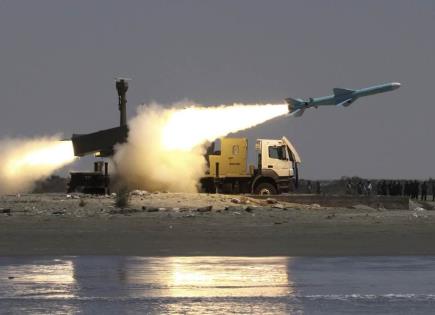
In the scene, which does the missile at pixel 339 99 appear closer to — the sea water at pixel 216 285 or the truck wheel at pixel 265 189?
the truck wheel at pixel 265 189

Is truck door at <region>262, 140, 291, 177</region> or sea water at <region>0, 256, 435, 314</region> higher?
truck door at <region>262, 140, 291, 177</region>

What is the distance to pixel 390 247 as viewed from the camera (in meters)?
24.8

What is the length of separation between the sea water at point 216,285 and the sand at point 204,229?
8.45ft

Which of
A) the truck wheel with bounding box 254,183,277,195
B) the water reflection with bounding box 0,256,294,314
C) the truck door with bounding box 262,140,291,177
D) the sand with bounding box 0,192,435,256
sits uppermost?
the truck door with bounding box 262,140,291,177

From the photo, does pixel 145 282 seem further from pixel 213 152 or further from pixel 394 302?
pixel 213 152

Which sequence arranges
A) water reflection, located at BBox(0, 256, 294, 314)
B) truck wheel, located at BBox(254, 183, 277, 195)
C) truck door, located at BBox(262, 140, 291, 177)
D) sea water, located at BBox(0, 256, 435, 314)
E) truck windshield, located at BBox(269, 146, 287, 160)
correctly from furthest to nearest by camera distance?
truck windshield, located at BBox(269, 146, 287, 160), truck door, located at BBox(262, 140, 291, 177), truck wheel, located at BBox(254, 183, 277, 195), water reflection, located at BBox(0, 256, 294, 314), sea water, located at BBox(0, 256, 435, 314)

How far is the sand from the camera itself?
2409 centimetres

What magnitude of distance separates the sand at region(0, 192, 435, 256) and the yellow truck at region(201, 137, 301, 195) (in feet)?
21.3

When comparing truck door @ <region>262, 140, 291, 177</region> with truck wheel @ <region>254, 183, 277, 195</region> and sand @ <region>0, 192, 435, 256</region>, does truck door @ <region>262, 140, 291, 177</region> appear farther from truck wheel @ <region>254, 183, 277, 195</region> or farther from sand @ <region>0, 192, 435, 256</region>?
sand @ <region>0, 192, 435, 256</region>

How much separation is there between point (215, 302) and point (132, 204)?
24011mm

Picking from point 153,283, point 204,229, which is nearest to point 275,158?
point 204,229

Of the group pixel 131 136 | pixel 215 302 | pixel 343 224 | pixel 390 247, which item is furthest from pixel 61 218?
pixel 215 302

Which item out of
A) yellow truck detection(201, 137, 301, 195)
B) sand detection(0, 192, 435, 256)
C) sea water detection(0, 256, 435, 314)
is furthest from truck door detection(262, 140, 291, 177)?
sea water detection(0, 256, 435, 314)

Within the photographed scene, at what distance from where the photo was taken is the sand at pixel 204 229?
24.1 metres
